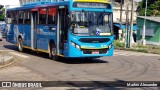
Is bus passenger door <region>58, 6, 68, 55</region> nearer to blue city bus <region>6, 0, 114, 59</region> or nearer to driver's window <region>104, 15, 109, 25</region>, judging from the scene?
blue city bus <region>6, 0, 114, 59</region>

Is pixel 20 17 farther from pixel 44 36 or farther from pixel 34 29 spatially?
pixel 44 36

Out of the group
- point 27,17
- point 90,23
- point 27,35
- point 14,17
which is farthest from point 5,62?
point 14,17

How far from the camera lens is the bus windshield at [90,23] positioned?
1597 cm

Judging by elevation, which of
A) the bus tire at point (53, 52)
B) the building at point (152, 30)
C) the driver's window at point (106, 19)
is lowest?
the building at point (152, 30)

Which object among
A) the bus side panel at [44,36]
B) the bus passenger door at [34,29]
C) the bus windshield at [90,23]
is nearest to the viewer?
the bus windshield at [90,23]

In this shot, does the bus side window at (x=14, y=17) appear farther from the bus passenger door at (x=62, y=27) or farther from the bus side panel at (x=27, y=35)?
the bus passenger door at (x=62, y=27)

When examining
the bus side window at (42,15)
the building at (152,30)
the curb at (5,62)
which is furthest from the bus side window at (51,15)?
the building at (152,30)

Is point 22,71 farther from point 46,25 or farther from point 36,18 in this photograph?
point 36,18

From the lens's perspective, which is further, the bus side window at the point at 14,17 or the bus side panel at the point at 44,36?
the bus side window at the point at 14,17

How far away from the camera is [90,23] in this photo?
16.2 m

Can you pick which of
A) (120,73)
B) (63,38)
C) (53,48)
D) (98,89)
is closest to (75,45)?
(63,38)

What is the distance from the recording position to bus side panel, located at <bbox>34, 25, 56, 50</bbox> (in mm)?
18031

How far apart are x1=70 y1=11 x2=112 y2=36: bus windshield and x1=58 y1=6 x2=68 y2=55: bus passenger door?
0.51 m

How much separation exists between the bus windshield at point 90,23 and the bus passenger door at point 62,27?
0.51 meters
